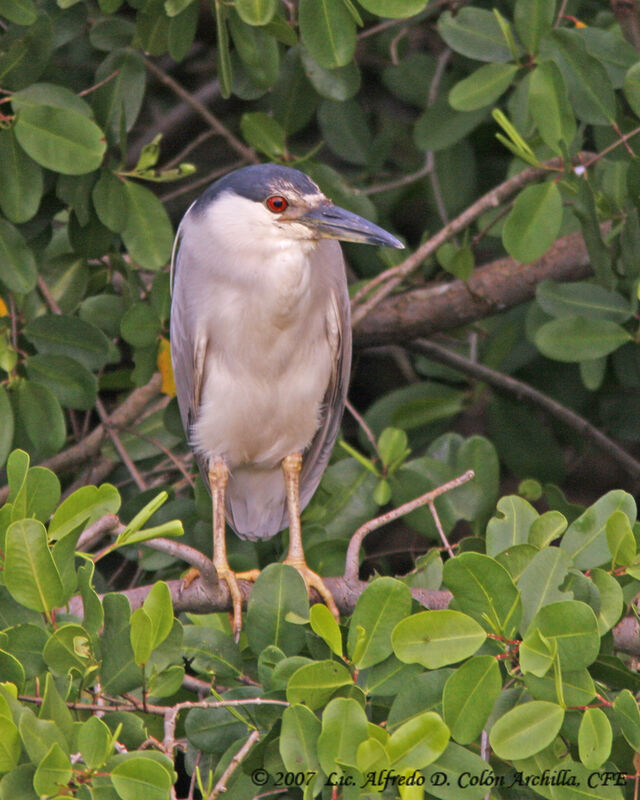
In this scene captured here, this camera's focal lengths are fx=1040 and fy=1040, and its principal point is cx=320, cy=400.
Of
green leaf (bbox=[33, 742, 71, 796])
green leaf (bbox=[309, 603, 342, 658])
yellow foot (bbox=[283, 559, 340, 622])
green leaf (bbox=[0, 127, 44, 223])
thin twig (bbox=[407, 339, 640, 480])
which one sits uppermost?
green leaf (bbox=[0, 127, 44, 223])

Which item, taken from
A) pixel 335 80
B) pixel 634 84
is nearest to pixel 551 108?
pixel 634 84

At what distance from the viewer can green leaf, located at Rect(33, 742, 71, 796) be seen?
134 centimetres

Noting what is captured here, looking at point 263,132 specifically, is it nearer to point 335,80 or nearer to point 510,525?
point 335,80

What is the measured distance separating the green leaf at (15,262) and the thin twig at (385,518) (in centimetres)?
105

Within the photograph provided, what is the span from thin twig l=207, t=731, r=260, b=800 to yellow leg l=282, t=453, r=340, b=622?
67 cm

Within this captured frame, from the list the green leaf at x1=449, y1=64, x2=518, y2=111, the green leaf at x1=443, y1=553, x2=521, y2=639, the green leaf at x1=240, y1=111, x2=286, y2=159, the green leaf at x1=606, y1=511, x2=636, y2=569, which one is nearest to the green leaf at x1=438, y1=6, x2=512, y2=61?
the green leaf at x1=449, y1=64, x2=518, y2=111

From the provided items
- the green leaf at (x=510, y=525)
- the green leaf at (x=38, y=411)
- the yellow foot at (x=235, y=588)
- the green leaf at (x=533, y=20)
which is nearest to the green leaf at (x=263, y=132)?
the green leaf at (x=533, y=20)

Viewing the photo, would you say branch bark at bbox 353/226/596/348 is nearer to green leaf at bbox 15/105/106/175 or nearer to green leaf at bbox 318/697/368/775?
green leaf at bbox 15/105/106/175

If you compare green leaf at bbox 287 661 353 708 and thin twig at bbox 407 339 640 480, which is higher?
green leaf at bbox 287 661 353 708

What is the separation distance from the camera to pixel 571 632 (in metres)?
1.54

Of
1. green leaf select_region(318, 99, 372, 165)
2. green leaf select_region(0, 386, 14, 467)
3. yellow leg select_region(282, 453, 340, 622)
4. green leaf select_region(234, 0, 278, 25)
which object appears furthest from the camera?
green leaf select_region(318, 99, 372, 165)

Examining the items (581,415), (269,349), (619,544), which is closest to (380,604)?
(619,544)

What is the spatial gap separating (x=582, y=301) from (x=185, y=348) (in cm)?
109

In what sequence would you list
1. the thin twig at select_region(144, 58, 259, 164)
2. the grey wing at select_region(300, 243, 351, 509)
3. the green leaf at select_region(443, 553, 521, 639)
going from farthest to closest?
the thin twig at select_region(144, 58, 259, 164)
the grey wing at select_region(300, 243, 351, 509)
the green leaf at select_region(443, 553, 521, 639)
